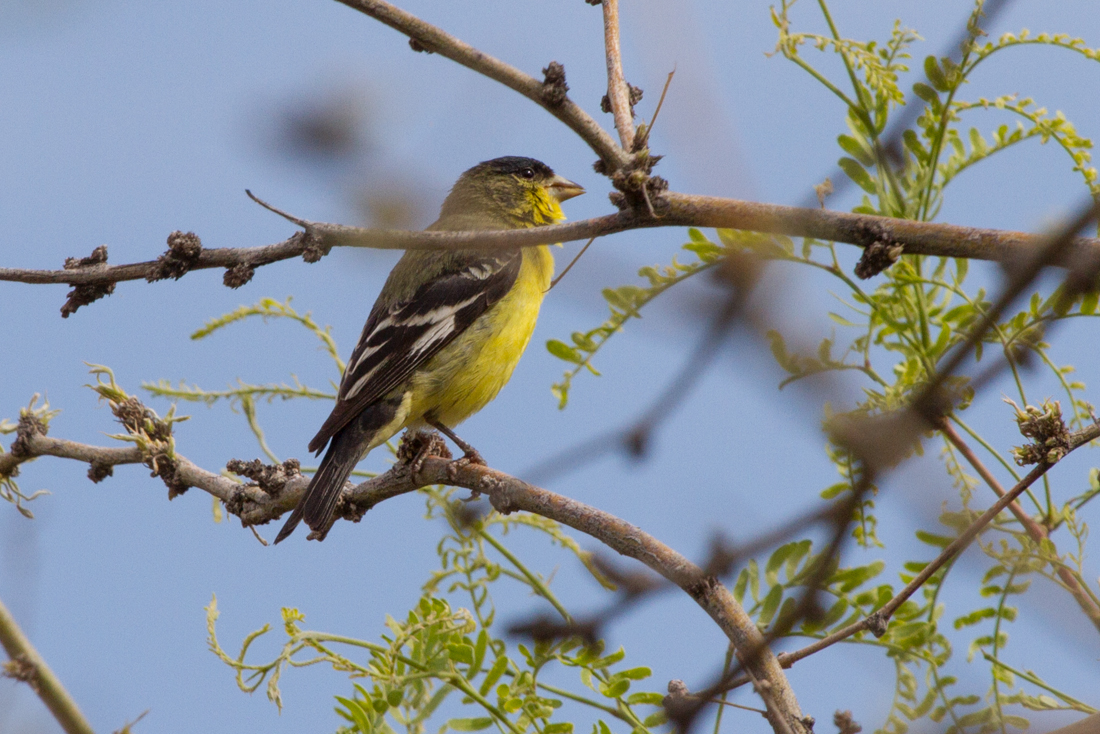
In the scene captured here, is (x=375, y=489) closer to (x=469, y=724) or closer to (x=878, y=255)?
(x=469, y=724)

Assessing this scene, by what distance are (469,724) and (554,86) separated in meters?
1.81

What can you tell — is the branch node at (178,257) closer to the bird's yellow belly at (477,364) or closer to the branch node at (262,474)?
the branch node at (262,474)

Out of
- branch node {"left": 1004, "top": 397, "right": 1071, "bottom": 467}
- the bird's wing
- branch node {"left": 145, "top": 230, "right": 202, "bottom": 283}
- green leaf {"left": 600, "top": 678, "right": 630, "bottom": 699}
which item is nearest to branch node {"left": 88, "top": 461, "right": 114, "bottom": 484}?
the bird's wing

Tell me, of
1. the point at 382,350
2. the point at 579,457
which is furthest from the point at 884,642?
the point at 382,350

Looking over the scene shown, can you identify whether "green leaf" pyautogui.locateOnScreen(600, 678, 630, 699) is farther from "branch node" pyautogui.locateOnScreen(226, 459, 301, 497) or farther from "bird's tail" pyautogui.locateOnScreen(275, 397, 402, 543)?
"branch node" pyautogui.locateOnScreen(226, 459, 301, 497)

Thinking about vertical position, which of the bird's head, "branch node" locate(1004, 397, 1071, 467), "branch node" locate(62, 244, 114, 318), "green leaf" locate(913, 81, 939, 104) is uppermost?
the bird's head

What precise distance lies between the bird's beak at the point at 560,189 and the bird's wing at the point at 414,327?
1204 millimetres

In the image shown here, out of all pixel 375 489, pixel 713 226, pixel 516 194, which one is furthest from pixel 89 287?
pixel 516 194

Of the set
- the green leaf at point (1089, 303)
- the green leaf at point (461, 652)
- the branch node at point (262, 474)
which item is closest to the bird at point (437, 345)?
the branch node at point (262, 474)

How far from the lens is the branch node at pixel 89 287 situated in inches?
109

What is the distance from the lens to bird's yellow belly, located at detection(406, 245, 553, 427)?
475 cm

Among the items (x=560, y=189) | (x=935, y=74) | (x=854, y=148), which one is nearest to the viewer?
(x=935, y=74)

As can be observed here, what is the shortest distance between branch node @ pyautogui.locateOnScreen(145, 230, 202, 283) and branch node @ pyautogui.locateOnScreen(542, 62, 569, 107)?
980mm

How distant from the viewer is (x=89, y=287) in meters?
2.79
